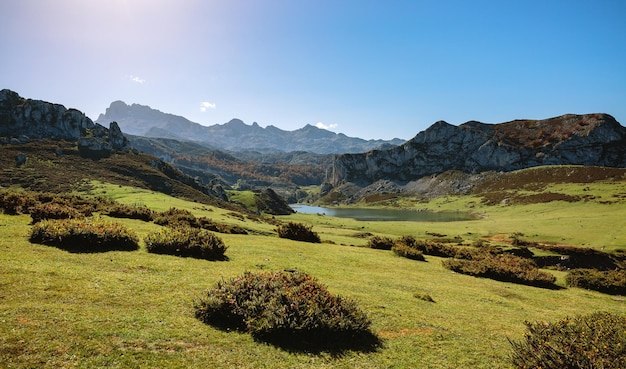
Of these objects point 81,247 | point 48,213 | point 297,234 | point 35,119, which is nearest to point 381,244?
point 297,234

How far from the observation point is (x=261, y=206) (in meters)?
175

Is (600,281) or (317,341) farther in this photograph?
(600,281)

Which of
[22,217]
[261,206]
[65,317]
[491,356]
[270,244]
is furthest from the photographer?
[261,206]

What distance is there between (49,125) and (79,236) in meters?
188

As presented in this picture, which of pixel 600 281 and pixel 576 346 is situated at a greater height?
pixel 576 346

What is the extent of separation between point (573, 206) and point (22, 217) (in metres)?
147

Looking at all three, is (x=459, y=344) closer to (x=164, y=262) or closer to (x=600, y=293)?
(x=164, y=262)

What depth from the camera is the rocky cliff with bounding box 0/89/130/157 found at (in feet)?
474

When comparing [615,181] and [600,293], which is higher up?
[615,181]

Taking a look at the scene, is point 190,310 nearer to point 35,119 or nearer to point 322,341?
point 322,341

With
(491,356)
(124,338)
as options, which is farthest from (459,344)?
(124,338)

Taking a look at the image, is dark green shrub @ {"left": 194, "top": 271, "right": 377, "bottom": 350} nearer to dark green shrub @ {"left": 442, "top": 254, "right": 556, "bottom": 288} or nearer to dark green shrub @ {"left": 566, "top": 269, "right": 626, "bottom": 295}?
dark green shrub @ {"left": 442, "top": 254, "right": 556, "bottom": 288}

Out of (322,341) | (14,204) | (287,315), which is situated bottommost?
(322,341)

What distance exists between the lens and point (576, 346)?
8148 millimetres
